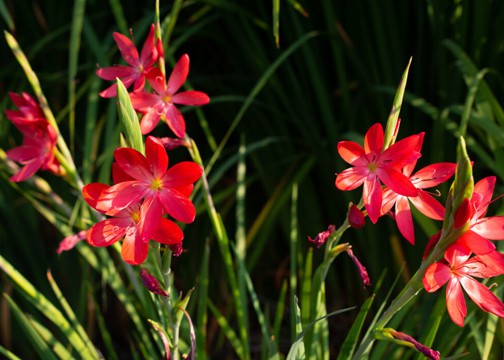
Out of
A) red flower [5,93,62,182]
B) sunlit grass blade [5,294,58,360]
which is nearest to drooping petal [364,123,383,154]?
red flower [5,93,62,182]

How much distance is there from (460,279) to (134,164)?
314mm

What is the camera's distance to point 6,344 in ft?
5.01

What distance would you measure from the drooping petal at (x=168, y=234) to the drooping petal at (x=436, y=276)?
0.70ft

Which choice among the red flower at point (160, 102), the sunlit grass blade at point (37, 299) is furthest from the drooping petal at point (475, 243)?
the sunlit grass blade at point (37, 299)

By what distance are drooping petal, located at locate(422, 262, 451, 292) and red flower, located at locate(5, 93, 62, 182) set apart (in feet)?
1.58

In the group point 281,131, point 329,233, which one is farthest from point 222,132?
point 329,233

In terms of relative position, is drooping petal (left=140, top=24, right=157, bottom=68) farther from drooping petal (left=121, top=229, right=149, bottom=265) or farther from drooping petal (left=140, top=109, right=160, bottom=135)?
drooping petal (left=121, top=229, right=149, bottom=265)

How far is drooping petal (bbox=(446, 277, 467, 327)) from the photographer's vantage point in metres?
0.59

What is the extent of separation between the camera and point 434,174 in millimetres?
663

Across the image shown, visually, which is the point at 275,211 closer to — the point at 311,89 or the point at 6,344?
the point at 311,89

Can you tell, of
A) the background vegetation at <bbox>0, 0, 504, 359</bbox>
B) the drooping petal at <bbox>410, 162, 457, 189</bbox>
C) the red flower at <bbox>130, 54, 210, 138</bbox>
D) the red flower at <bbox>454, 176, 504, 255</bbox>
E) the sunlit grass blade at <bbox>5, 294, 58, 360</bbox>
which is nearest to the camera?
the red flower at <bbox>454, 176, 504, 255</bbox>

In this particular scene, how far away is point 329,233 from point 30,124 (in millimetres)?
417

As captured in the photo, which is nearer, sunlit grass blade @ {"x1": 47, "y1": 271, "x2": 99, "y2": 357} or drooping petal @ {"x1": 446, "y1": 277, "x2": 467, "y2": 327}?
drooping petal @ {"x1": 446, "y1": 277, "x2": 467, "y2": 327}

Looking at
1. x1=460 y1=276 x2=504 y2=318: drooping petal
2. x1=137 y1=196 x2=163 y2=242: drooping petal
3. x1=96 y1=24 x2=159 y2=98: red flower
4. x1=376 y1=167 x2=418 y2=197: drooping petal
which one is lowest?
x1=460 y1=276 x2=504 y2=318: drooping petal
